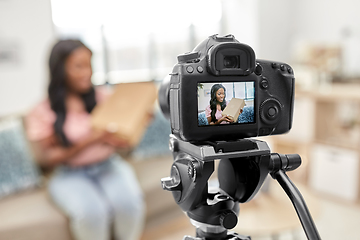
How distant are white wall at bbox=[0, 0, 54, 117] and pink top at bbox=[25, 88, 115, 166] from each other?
778 mm

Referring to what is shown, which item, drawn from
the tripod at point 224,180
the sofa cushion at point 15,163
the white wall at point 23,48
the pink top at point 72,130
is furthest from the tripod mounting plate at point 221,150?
the white wall at point 23,48

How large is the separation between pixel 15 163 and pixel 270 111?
5.39 ft

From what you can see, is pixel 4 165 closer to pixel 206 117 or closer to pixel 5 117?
pixel 5 117

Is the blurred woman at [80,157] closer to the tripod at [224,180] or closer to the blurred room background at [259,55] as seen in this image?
the blurred room background at [259,55]

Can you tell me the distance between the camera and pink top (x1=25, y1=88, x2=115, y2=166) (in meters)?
1.71

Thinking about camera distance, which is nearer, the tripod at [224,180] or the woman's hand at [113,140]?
the tripod at [224,180]

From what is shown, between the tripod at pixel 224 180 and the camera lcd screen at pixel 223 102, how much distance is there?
4cm

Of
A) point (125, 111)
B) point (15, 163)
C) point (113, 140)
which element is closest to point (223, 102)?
point (125, 111)

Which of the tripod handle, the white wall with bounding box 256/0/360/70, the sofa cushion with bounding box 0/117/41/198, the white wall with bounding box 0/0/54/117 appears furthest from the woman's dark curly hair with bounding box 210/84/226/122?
the white wall with bounding box 256/0/360/70

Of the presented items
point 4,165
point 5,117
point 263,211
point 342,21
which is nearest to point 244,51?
point 263,211

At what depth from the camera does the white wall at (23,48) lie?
247 cm

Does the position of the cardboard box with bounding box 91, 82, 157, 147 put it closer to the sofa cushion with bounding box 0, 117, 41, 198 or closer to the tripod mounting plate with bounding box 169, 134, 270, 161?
the sofa cushion with bounding box 0, 117, 41, 198

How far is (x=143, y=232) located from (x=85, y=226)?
19.5 inches

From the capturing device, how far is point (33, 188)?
6.11 feet
